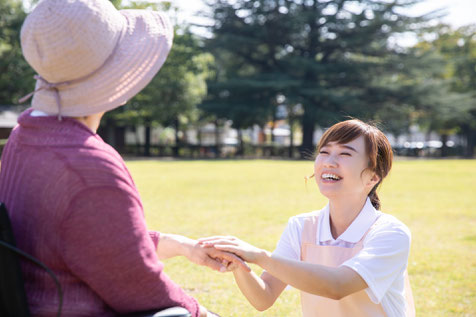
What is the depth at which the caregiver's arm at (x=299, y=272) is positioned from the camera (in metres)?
Answer: 2.08

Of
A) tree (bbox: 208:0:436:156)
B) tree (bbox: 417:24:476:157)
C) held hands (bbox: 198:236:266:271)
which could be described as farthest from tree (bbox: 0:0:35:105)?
held hands (bbox: 198:236:266:271)

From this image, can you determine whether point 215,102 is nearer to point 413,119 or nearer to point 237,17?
point 237,17

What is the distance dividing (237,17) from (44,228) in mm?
40769

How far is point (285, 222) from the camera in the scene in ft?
30.6

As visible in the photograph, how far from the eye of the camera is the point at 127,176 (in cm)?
149

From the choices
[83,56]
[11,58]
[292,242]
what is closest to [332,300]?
[292,242]

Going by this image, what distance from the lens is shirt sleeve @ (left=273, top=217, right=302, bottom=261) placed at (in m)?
2.64

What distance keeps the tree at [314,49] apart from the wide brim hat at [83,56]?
36.4 metres

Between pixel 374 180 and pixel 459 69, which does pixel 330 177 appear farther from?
pixel 459 69

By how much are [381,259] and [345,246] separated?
0.29 m

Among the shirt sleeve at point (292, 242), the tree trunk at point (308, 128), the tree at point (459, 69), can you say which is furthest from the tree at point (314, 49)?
the shirt sleeve at point (292, 242)

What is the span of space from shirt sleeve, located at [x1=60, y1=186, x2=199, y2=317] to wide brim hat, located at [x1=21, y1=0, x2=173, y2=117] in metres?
0.33

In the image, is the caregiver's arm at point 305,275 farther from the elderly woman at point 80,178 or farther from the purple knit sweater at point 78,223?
the purple knit sweater at point 78,223

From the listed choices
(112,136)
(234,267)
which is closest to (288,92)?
(112,136)
